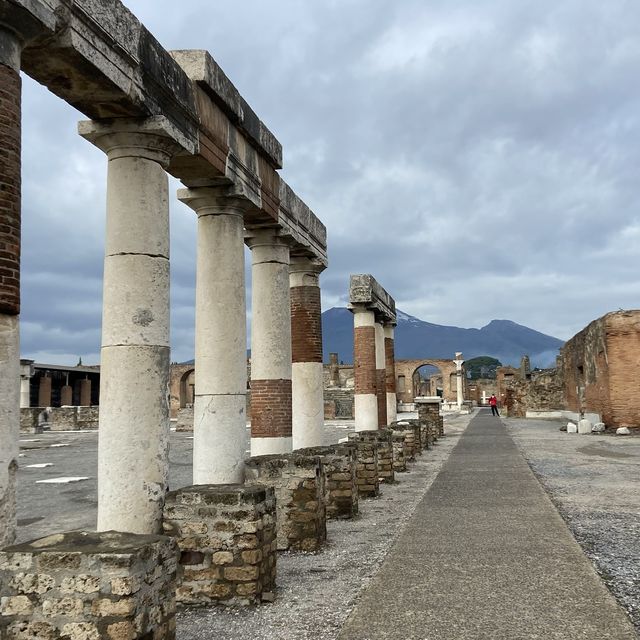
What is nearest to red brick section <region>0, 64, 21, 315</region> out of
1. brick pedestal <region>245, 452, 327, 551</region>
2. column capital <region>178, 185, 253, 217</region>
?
column capital <region>178, 185, 253, 217</region>

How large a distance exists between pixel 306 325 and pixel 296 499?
4076mm

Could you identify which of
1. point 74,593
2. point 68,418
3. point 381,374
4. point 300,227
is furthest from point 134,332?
point 68,418

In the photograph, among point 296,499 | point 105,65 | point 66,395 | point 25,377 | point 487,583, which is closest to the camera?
point 105,65

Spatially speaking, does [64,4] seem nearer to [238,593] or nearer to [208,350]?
[208,350]

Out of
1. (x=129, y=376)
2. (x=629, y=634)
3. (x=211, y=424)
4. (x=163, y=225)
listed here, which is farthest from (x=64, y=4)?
(x=629, y=634)

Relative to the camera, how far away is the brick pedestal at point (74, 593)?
349 centimetres

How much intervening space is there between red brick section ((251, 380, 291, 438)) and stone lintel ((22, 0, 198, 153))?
3727mm

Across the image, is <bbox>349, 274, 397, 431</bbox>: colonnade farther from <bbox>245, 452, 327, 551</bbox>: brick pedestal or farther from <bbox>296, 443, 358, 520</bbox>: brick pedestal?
<bbox>245, 452, 327, 551</bbox>: brick pedestal

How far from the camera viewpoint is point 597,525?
7.56 m

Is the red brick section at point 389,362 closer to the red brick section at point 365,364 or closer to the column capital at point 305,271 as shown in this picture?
the red brick section at point 365,364

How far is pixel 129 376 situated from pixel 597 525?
5.64 meters

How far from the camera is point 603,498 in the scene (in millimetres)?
9477

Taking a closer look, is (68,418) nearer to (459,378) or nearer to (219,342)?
(459,378)

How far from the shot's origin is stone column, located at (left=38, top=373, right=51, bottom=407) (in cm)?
4325
